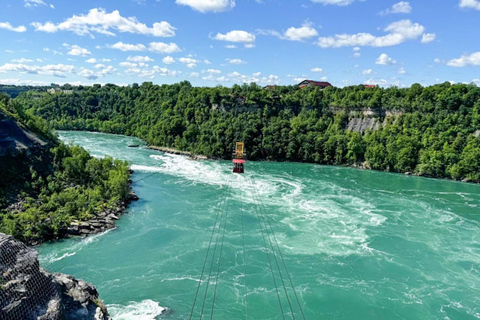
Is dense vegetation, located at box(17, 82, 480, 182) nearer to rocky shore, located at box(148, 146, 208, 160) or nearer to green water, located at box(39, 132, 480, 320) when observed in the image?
rocky shore, located at box(148, 146, 208, 160)

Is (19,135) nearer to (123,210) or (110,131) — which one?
(123,210)

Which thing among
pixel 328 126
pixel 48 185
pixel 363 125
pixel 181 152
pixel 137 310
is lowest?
pixel 137 310

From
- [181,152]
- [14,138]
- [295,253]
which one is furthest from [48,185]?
[181,152]

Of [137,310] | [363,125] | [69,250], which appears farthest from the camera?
[363,125]

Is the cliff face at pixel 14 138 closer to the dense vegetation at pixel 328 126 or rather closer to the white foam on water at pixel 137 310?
→ the white foam on water at pixel 137 310

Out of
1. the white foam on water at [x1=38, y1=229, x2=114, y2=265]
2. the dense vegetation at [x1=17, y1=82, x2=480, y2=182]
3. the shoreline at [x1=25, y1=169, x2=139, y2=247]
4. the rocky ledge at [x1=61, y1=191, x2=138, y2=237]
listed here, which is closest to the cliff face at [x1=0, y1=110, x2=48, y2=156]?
the shoreline at [x1=25, y1=169, x2=139, y2=247]

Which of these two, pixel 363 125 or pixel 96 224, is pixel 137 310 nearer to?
pixel 96 224

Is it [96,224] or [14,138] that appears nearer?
[96,224]
